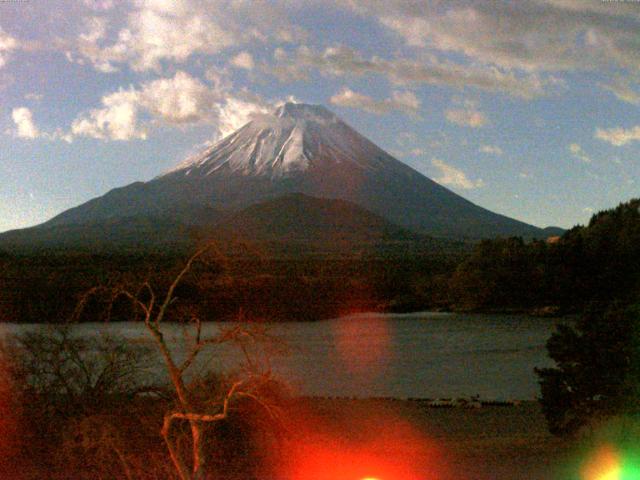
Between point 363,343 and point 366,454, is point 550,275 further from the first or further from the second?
point 366,454

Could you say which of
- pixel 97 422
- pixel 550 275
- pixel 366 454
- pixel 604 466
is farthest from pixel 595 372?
pixel 550 275

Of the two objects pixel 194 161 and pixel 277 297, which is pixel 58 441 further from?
pixel 194 161

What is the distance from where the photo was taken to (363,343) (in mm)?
23641

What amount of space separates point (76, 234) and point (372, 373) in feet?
152

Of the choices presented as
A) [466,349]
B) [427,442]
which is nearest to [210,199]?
[466,349]

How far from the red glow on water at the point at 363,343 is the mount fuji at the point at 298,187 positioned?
35351 millimetres

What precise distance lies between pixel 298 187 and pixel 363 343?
6188 centimetres

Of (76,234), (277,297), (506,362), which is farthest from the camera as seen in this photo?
(76,234)

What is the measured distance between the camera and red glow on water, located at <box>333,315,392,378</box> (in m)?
19.0

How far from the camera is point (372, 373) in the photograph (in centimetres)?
1770

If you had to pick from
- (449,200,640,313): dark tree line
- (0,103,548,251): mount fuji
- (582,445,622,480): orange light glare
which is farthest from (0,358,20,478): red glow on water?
(0,103,548,251): mount fuji

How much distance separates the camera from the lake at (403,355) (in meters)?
15.2

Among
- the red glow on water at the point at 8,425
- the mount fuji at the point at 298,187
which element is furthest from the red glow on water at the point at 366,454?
the mount fuji at the point at 298,187

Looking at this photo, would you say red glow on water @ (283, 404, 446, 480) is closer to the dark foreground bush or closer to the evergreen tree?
the dark foreground bush
